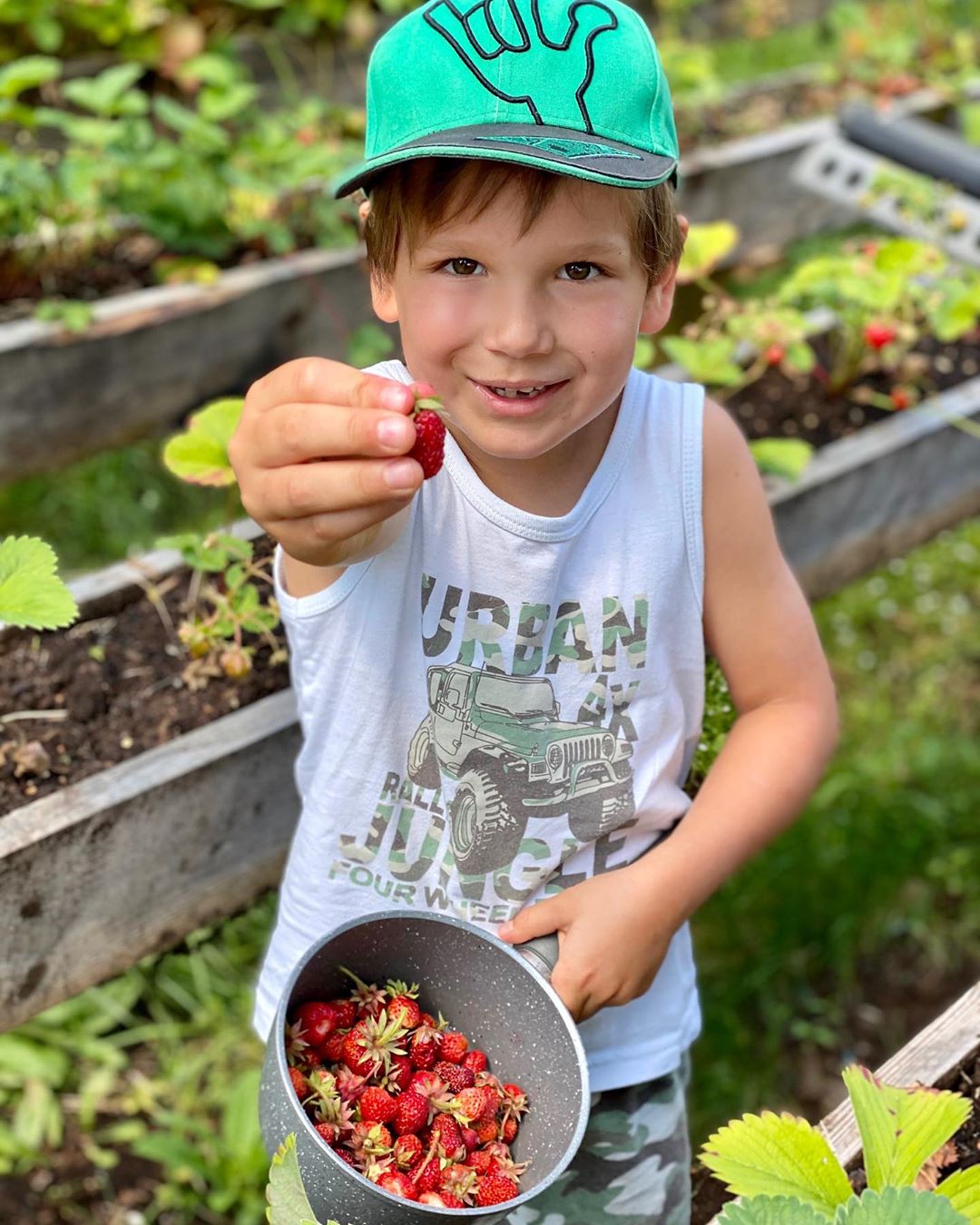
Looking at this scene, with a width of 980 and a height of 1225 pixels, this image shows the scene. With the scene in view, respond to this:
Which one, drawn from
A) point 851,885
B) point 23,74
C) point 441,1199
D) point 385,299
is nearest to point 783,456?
point 851,885

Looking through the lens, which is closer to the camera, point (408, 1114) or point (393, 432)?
point (393, 432)

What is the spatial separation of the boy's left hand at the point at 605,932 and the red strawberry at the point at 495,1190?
0.18m

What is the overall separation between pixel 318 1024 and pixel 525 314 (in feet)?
2.10

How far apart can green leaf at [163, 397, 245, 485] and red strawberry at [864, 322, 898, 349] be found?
1.23m

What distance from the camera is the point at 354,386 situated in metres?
1.09

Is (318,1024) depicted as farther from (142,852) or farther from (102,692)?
(102,692)

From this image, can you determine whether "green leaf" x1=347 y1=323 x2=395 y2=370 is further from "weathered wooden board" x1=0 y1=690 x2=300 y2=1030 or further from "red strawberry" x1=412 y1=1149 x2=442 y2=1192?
"red strawberry" x1=412 y1=1149 x2=442 y2=1192

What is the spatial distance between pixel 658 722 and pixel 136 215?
2.16 m

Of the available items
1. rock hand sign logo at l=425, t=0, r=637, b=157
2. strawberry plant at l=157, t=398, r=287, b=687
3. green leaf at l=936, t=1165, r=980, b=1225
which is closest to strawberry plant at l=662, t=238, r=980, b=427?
strawberry plant at l=157, t=398, r=287, b=687

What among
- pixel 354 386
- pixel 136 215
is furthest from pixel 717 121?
pixel 354 386

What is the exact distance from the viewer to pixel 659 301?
1.36 metres

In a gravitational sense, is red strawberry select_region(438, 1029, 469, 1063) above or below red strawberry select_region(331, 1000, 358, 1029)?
below

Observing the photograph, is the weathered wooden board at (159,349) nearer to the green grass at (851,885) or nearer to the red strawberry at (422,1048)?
the green grass at (851,885)

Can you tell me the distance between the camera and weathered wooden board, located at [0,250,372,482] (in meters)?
2.76
